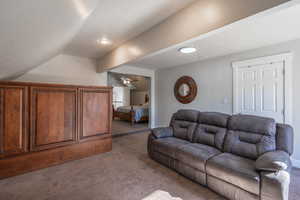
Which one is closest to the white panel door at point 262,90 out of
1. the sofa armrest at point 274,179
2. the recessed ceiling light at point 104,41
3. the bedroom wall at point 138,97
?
the sofa armrest at point 274,179

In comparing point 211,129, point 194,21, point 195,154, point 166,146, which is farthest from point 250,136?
point 194,21

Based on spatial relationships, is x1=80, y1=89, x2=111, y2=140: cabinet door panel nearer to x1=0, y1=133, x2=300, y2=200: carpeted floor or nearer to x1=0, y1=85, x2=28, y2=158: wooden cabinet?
x1=0, y1=133, x2=300, y2=200: carpeted floor

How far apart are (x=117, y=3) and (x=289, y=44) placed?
327 cm

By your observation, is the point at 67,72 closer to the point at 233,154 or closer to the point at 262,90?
the point at 233,154

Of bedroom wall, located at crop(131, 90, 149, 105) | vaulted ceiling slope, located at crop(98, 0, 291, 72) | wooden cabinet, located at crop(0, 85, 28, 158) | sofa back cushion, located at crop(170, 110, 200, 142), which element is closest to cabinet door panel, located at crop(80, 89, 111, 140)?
wooden cabinet, located at crop(0, 85, 28, 158)

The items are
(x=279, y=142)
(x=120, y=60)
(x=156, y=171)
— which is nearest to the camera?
(x=279, y=142)

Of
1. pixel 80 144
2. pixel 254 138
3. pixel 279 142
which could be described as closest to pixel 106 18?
pixel 80 144

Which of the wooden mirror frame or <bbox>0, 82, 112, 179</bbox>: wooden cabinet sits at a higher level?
the wooden mirror frame

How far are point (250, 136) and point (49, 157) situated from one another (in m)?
3.50

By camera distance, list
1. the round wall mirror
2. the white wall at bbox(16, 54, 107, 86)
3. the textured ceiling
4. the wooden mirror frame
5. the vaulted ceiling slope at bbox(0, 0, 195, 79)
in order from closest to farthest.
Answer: the vaulted ceiling slope at bbox(0, 0, 195, 79), the textured ceiling, the white wall at bbox(16, 54, 107, 86), the wooden mirror frame, the round wall mirror

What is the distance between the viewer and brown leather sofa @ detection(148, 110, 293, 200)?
1.55 meters

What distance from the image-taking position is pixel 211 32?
1.66 m

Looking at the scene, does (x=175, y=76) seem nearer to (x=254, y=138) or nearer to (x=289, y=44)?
(x=289, y=44)

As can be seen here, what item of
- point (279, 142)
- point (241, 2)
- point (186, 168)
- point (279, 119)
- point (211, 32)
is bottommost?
point (186, 168)
